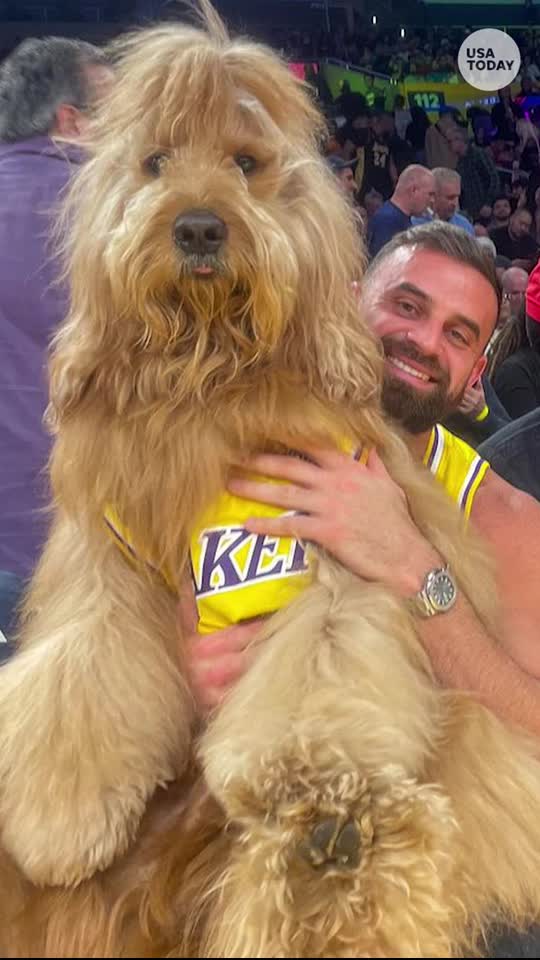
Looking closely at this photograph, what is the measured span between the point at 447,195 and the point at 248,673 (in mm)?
4278

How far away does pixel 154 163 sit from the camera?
1558mm

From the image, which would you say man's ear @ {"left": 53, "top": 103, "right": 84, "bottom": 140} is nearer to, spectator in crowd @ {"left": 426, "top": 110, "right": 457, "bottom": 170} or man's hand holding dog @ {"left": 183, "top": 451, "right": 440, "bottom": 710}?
man's hand holding dog @ {"left": 183, "top": 451, "right": 440, "bottom": 710}

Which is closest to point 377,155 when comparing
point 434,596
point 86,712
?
point 434,596

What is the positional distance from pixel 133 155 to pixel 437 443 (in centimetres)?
78

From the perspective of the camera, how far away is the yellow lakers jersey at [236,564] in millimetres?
1551

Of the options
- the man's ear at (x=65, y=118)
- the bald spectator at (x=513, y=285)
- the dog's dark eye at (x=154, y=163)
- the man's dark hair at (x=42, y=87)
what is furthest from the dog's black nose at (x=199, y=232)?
the bald spectator at (x=513, y=285)

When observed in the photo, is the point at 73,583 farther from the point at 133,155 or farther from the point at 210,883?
the point at 133,155

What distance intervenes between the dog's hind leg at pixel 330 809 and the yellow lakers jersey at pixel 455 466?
0.52 metres

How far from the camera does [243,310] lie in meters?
1.54

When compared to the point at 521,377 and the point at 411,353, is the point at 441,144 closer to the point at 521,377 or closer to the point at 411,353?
the point at 521,377

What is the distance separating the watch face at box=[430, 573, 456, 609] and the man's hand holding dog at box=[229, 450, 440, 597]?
24 millimetres

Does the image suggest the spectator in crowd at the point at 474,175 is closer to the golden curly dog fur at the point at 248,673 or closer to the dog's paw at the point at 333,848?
the golden curly dog fur at the point at 248,673

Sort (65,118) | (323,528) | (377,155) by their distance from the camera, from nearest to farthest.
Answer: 1. (323,528)
2. (65,118)
3. (377,155)

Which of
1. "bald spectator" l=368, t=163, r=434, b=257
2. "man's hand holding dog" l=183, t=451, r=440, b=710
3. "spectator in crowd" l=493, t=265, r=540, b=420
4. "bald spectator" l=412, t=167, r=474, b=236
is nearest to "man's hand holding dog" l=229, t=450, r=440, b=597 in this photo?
"man's hand holding dog" l=183, t=451, r=440, b=710
